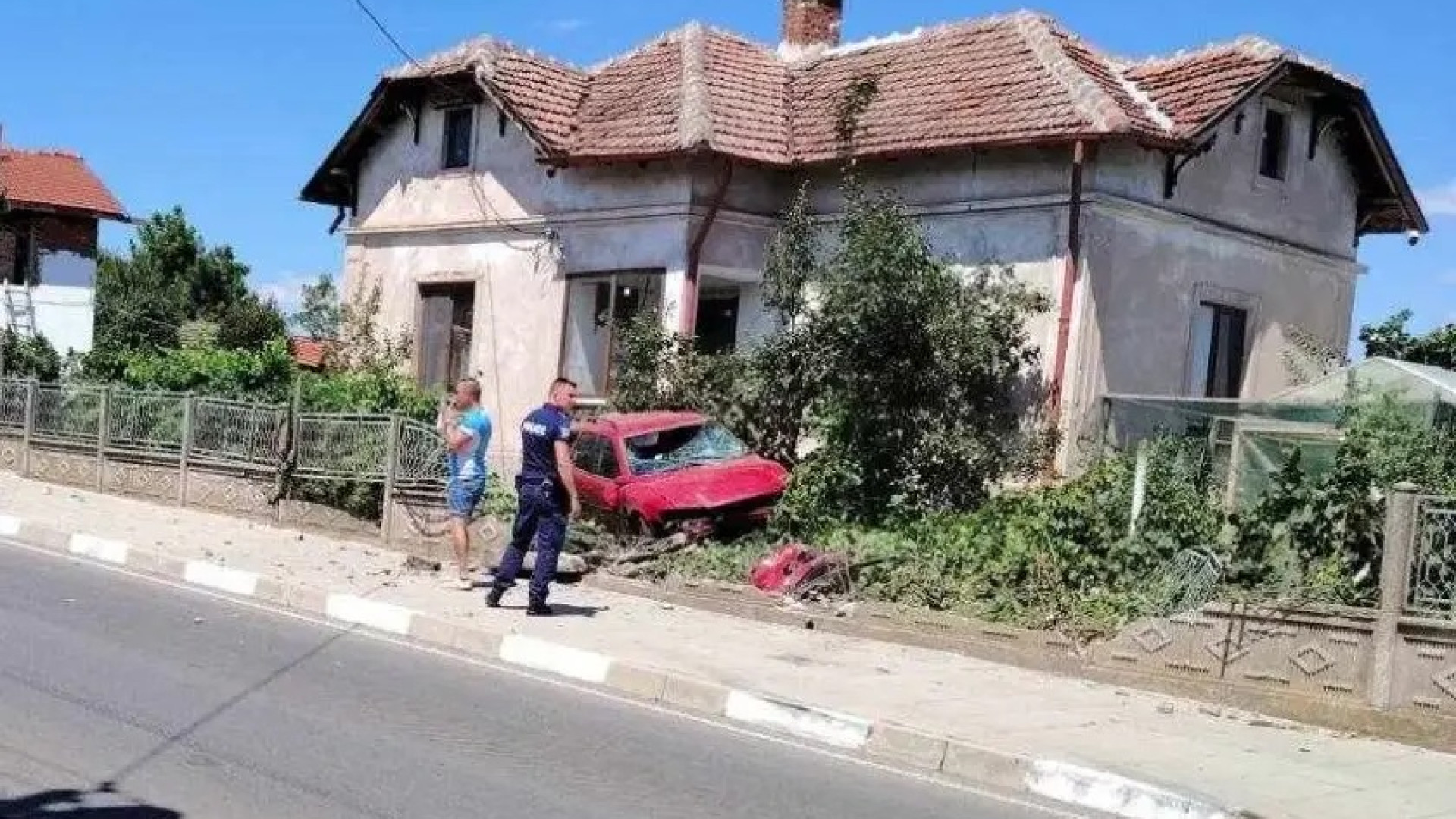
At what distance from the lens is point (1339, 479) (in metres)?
10.4

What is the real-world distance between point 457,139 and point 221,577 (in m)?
11.3

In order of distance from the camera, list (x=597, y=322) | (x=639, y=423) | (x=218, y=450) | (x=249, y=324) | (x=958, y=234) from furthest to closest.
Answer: (x=249, y=324), (x=597, y=322), (x=218, y=450), (x=958, y=234), (x=639, y=423)

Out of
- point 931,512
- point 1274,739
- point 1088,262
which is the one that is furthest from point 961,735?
point 1088,262

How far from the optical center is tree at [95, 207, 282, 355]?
152 ft

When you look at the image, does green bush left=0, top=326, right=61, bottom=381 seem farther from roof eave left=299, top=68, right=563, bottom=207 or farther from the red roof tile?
the red roof tile

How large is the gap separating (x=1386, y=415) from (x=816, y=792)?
6117mm

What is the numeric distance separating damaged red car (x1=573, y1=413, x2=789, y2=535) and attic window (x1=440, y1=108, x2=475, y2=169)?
825 centimetres

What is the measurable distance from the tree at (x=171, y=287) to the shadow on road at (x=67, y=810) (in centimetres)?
4122

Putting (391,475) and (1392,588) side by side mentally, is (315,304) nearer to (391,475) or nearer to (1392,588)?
(391,475)

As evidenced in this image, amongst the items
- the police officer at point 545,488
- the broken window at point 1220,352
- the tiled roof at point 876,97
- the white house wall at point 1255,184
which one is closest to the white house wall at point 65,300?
the tiled roof at point 876,97

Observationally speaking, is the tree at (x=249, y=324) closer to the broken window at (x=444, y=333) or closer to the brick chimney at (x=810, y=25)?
the broken window at (x=444, y=333)

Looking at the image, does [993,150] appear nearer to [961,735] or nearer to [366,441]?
[366,441]

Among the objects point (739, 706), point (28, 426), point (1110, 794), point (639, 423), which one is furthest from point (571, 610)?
point (28, 426)

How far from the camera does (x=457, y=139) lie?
76.1 ft
